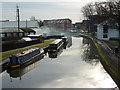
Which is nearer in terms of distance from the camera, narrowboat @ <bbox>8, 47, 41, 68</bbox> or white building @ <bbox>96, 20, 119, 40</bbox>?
narrowboat @ <bbox>8, 47, 41, 68</bbox>

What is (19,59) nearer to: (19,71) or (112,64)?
(19,71)

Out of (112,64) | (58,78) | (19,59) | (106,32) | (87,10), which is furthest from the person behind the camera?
(87,10)

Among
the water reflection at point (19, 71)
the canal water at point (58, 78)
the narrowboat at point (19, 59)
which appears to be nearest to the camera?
the canal water at point (58, 78)

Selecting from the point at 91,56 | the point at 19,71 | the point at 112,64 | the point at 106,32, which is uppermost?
the point at 106,32

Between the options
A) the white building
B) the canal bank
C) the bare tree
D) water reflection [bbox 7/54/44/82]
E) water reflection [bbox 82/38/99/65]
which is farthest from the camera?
the bare tree

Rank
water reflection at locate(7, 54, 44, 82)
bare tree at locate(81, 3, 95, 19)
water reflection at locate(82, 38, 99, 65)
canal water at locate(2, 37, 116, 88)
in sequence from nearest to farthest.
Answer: canal water at locate(2, 37, 116, 88)
water reflection at locate(7, 54, 44, 82)
water reflection at locate(82, 38, 99, 65)
bare tree at locate(81, 3, 95, 19)

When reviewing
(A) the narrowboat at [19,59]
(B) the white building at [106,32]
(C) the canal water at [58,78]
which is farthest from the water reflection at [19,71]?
(B) the white building at [106,32]

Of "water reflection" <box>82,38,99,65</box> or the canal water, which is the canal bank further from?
"water reflection" <box>82,38,99,65</box>

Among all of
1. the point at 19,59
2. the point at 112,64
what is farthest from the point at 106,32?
the point at 19,59

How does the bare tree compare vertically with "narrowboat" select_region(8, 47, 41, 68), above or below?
above

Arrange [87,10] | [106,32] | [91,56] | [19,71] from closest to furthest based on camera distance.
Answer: [19,71]
[91,56]
[106,32]
[87,10]

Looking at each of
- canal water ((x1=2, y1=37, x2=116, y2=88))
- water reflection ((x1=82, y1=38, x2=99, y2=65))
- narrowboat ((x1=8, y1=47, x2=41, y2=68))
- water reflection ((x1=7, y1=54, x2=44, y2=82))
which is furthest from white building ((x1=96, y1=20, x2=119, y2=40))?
water reflection ((x1=7, y1=54, x2=44, y2=82))

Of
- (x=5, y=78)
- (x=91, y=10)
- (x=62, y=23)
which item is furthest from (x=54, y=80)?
(x=62, y=23)

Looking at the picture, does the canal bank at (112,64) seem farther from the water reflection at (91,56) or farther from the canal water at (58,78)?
the water reflection at (91,56)
